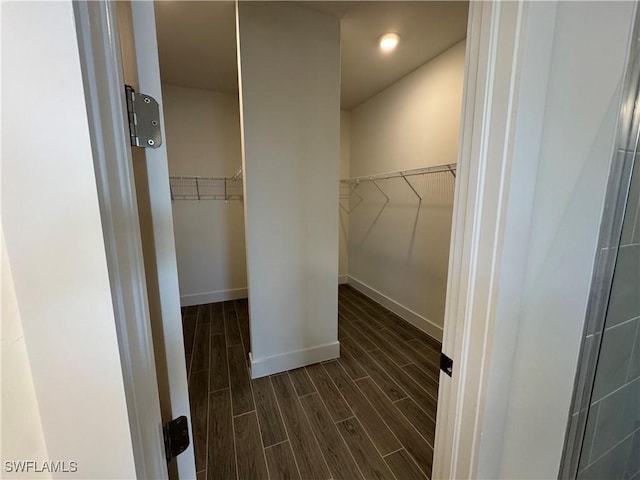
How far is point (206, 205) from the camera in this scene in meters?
3.24

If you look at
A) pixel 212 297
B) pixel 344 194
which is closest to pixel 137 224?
pixel 212 297

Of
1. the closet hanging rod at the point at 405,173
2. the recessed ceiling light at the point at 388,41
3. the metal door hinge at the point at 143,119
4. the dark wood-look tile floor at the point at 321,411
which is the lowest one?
the dark wood-look tile floor at the point at 321,411

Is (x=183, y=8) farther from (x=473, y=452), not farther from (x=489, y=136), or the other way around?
(x=473, y=452)

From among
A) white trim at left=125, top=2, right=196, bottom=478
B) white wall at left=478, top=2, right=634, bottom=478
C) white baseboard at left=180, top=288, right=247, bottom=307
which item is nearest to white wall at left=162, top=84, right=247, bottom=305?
white baseboard at left=180, top=288, right=247, bottom=307

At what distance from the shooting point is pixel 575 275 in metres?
0.76

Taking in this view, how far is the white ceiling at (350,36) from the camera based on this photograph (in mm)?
1738

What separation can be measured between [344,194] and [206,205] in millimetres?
1909

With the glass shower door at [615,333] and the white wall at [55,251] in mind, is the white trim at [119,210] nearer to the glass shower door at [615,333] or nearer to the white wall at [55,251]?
the white wall at [55,251]

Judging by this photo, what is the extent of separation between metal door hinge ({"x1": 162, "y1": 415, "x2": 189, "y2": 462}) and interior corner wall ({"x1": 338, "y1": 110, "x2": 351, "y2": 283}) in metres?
3.39

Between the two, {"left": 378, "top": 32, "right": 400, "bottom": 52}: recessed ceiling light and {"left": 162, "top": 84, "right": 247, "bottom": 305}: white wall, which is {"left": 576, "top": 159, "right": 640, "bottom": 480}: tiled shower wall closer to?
{"left": 378, "top": 32, "right": 400, "bottom": 52}: recessed ceiling light

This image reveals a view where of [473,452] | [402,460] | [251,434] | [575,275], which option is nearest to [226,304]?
[251,434]

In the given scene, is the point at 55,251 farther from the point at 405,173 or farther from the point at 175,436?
the point at 405,173

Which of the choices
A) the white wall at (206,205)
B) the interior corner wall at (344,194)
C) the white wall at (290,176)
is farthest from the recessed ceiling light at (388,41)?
the white wall at (206,205)

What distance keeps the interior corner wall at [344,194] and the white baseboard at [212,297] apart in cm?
153
